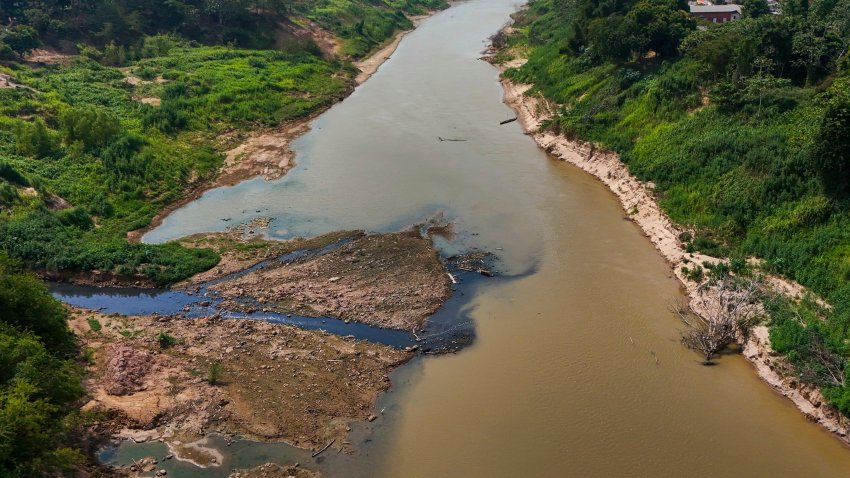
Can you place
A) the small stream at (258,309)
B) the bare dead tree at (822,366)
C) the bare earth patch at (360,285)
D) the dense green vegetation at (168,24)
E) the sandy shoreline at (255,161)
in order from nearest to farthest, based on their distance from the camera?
the bare dead tree at (822,366) < the small stream at (258,309) < the bare earth patch at (360,285) < the sandy shoreline at (255,161) < the dense green vegetation at (168,24)

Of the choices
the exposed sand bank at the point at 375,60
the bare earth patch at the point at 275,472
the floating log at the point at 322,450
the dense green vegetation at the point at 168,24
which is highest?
the dense green vegetation at the point at 168,24

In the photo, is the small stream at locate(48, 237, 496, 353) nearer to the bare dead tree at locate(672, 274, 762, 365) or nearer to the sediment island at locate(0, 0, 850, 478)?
the sediment island at locate(0, 0, 850, 478)

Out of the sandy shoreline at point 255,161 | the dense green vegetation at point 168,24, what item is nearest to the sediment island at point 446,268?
the sandy shoreline at point 255,161

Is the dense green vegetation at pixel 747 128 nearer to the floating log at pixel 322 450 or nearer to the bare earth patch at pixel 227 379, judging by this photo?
the bare earth patch at pixel 227 379

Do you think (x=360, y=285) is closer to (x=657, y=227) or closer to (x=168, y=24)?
(x=657, y=227)

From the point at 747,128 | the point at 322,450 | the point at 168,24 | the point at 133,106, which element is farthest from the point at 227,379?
the point at 168,24

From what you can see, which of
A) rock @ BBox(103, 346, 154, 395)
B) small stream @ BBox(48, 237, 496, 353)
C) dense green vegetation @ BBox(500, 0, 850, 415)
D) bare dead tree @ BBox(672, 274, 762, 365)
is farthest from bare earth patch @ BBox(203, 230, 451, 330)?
dense green vegetation @ BBox(500, 0, 850, 415)
